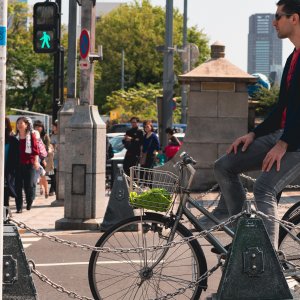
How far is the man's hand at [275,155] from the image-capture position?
6145mm

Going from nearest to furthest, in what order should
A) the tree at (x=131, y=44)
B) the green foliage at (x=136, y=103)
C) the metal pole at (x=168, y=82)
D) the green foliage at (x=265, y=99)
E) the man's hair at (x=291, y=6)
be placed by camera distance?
the man's hair at (x=291, y=6) → the metal pole at (x=168, y=82) → the green foliage at (x=265, y=99) → the green foliage at (x=136, y=103) → the tree at (x=131, y=44)

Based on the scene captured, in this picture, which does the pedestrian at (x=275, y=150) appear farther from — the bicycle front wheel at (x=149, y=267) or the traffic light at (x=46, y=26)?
the traffic light at (x=46, y=26)

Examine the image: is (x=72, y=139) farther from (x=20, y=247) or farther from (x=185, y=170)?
(x=20, y=247)

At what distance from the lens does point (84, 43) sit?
44.1 ft

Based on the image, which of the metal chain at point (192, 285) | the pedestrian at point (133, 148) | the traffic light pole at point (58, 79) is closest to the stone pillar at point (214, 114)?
the pedestrian at point (133, 148)

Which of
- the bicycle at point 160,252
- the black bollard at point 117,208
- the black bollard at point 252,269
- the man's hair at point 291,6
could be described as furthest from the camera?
the black bollard at point 117,208

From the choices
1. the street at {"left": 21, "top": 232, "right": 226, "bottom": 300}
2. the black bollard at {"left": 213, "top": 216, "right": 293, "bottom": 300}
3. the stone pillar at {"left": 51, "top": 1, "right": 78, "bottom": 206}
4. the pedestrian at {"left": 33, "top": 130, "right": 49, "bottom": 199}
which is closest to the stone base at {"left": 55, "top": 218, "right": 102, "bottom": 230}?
the street at {"left": 21, "top": 232, "right": 226, "bottom": 300}

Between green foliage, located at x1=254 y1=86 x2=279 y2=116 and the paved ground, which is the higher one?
green foliage, located at x1=254 y1=86 x2=279 y2=116

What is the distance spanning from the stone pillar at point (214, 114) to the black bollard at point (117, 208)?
21.4 feet

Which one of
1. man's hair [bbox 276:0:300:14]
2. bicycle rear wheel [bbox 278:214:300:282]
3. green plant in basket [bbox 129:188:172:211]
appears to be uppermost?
man's hair [bbox 276:0:300:14]

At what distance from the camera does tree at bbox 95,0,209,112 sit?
88.2m

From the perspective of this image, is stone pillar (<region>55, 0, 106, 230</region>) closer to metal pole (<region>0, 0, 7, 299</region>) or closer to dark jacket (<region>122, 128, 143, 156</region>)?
metal pole (<region>0, 0, 7, 299</region>)

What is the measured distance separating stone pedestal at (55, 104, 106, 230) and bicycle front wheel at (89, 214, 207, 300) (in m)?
6.44

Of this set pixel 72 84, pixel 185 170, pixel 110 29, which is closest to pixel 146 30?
pixel 110 29
